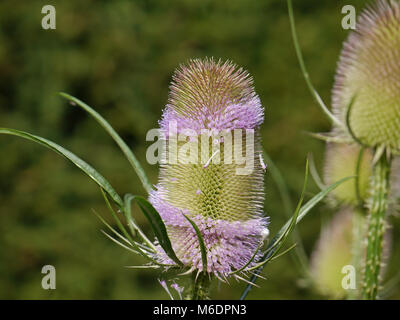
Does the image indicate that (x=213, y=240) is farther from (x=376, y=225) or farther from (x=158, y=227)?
(x=376, y=225)

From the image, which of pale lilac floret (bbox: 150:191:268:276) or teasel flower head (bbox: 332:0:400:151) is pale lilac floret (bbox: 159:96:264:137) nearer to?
pale lilac floret (bbox: 150:191:268:276)

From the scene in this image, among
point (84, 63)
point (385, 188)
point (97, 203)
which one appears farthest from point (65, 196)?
point (385, 188)

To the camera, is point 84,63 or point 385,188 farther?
point 84,63

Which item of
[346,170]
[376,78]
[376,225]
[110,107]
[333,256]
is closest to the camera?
[376,225]

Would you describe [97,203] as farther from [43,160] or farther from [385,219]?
[385,219]

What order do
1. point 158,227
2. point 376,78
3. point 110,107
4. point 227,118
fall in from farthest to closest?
point 110,107, point 376,78, point 227,118, point 158,227

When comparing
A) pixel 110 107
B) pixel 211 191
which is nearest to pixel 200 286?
pixel 211 191
